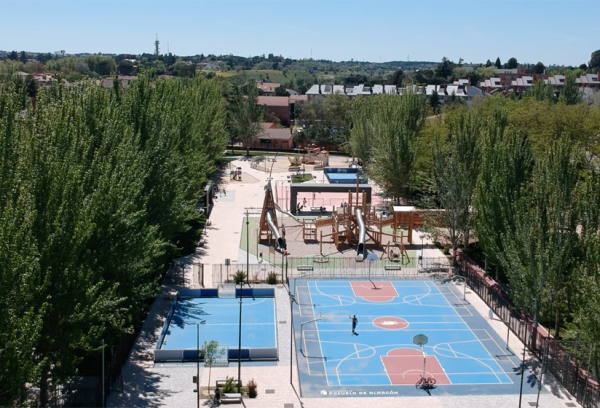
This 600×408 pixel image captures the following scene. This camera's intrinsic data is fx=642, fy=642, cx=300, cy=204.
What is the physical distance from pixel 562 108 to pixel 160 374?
4660 centimetres

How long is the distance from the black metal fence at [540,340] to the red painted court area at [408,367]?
422cm

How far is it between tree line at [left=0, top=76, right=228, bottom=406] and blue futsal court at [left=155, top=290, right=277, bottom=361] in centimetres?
210

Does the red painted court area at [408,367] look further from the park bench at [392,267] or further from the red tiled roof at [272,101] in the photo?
the red tiled roof at [272,101]

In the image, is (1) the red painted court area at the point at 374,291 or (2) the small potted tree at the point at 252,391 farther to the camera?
(1) the red painted court area at the point at 374,291

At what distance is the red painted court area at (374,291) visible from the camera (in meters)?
34.8

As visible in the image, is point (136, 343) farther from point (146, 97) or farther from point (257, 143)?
point (257, 143)

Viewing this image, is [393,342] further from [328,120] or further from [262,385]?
[328,120]

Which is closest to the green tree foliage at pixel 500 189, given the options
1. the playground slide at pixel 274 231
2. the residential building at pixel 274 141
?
the playground slide at pixel 274 231

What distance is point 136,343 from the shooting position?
28.4 metres

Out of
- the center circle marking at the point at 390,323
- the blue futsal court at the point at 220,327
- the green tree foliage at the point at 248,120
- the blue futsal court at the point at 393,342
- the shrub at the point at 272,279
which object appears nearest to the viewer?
→ the blue futsal court at the point at 393,342

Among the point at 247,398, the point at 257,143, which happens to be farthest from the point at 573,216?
the point at 257,143

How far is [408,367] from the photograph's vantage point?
88.4 ft

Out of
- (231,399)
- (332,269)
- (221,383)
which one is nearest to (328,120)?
(332,269)

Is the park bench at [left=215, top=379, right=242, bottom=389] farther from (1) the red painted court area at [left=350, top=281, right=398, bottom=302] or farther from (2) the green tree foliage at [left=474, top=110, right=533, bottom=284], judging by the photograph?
(2) the green tree foliage at [left=474, top=110, right=533, bottom=284]
